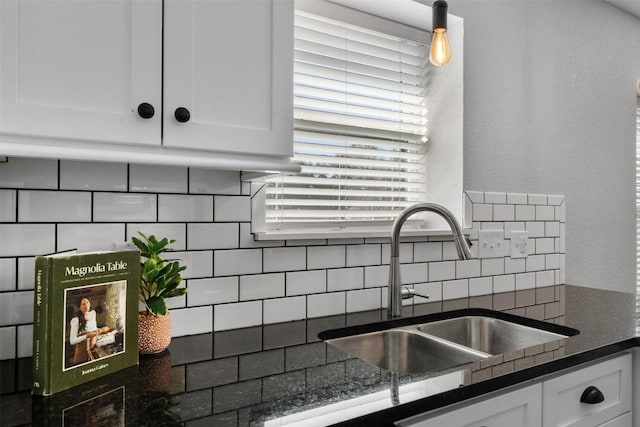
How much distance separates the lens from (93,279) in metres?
0.96

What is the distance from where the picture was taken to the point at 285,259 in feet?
4.99

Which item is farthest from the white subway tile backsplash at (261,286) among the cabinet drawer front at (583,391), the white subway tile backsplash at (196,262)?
the cabinet drawer front at (583,391)

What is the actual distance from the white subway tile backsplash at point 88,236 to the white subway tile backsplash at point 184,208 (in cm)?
12

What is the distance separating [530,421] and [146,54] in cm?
124

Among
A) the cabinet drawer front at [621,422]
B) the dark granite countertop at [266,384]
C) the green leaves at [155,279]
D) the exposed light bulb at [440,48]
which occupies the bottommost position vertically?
the cabinet drawer front at [621,422]

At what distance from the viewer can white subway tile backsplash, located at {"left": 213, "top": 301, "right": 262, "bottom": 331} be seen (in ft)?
4.58

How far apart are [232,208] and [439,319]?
83cm

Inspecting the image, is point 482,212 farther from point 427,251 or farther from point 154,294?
point 154,294

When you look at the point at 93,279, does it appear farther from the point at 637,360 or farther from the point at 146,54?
the point at 637,360

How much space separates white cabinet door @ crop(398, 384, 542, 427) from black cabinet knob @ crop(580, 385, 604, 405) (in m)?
0.18

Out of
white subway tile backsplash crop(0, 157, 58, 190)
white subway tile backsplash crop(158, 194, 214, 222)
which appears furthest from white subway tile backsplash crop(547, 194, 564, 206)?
white subway tile backsplash crop(0, 157, 58, 190)

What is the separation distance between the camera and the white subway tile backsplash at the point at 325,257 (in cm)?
157

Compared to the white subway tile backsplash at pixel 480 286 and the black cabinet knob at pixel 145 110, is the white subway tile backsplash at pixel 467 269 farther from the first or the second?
the black cabinet knob at pixel 145 110

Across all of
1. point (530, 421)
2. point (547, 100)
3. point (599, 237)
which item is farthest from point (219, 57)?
point (599, 237)
